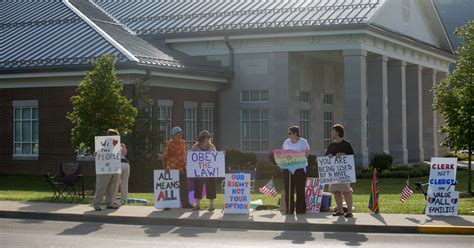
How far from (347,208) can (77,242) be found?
19.4ft

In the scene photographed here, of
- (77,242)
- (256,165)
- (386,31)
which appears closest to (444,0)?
(386,31)

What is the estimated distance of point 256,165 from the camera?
3256 cm

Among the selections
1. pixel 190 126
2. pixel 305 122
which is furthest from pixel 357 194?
pixel 305 122

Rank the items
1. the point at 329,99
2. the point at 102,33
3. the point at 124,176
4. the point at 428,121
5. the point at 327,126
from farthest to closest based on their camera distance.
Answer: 1. the point at 428,121
2. the point at 329,99
3. the point at 327,126
4. the point at 102,33
5. the point at 124,176

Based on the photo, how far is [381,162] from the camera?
34594 millimetres

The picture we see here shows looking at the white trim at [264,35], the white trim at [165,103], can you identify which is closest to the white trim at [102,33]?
the white trim at [165,103]

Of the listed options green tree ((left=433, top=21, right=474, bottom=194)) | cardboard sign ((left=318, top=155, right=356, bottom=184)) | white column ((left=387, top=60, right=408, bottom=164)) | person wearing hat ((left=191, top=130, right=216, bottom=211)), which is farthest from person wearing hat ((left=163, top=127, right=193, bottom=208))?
white column ((left=387, top=60, right=408, bottom=164))

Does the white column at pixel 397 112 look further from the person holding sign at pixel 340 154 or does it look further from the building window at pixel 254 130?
the person holding sign at pixel 340 154

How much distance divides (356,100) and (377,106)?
2820 mm

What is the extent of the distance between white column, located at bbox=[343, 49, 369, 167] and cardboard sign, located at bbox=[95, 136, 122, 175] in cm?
1707

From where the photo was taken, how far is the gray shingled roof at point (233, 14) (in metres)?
35.0

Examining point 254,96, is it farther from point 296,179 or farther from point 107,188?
point 296,179

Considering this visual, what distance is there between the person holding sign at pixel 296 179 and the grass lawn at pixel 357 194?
1.51 meters

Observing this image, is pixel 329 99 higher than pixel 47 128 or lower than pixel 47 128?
higher
